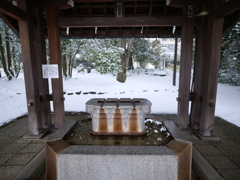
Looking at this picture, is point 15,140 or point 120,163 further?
point 15,140

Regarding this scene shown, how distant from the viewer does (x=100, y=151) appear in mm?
2117

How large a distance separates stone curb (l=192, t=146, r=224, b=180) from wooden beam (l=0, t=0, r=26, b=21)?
4.42m

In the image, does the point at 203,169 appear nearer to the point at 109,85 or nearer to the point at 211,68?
the point at 211,68

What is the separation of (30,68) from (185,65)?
3.83 m

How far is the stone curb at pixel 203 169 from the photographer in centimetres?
234

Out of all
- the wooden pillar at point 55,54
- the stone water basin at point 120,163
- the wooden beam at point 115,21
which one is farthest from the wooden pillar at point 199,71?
the wooden pillar at point 55,54

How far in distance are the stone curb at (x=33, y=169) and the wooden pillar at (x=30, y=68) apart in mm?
1132

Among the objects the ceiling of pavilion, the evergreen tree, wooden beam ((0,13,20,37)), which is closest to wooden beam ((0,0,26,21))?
the ceiling of pavilion

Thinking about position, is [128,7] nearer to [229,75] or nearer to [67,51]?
[67,51]

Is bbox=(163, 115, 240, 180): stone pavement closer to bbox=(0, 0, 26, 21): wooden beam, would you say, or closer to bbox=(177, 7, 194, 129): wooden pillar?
bbox=(177, 7, 194, 129): wooden pillar

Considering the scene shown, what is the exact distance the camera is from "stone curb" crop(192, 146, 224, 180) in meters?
2.34

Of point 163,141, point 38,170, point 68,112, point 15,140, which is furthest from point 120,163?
point 68,112

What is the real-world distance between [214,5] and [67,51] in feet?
30.4

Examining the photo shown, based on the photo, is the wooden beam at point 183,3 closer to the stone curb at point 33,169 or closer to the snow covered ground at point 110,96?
the snow covered ground at point 110,96
